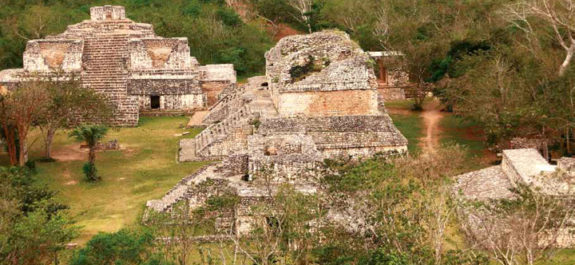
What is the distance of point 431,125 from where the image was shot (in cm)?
2998

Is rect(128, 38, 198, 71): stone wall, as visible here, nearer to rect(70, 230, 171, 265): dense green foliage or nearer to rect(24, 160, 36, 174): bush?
rect(24, 160, 36, 174): bush

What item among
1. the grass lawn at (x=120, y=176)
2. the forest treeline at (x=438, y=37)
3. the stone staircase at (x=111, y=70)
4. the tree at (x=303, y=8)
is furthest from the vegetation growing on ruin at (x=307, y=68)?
the tree at (x=303, y=8)

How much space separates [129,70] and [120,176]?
9.34 metres

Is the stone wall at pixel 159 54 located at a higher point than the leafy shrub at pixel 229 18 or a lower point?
lower

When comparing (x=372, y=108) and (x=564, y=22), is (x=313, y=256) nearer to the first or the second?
(x=372, y=108)

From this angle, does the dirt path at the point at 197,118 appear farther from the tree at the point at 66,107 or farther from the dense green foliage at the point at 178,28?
the dense green foliage at the point at 178,28

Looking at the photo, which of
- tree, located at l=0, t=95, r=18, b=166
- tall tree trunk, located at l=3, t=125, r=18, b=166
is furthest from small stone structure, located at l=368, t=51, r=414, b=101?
tall tree trunk, located at l=3, t=125, r=18, b=166

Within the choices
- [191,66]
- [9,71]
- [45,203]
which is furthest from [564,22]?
[9,71]

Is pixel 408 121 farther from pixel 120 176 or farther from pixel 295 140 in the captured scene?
pixel 120 176

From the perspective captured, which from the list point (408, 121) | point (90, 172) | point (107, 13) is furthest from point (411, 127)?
point (107, 13)

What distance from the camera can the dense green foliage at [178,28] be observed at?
39.7 m

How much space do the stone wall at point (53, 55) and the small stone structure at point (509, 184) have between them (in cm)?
1711

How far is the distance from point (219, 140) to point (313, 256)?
10390mm

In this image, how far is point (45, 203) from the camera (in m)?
17.3
